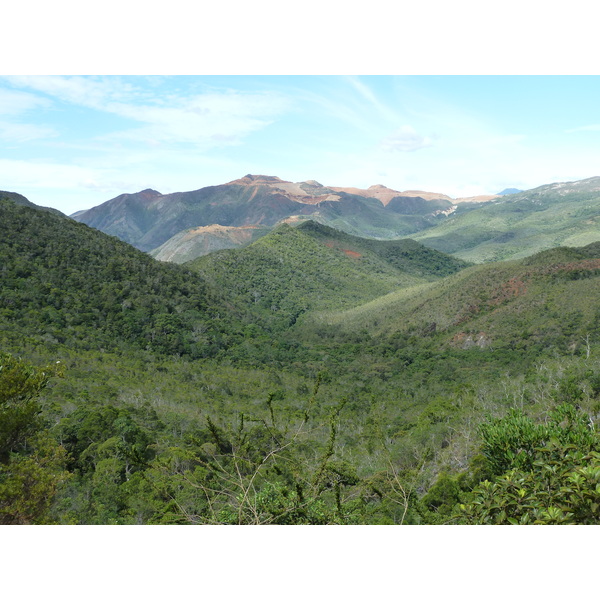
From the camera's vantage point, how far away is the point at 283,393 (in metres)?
39.6

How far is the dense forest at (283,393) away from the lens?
17.4 feet

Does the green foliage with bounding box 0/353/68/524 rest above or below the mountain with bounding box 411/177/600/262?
below

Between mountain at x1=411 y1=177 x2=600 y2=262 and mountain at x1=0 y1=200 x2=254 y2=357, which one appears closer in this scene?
mountain at x1=0 y1=200 x2=254 y2=357

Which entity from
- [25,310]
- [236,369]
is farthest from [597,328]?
[25,310]

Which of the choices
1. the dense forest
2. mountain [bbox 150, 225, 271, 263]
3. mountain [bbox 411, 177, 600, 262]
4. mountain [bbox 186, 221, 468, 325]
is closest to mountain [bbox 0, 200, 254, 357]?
the dense forest

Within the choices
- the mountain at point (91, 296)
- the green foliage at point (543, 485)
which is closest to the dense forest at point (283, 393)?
the green foliage at point (543, 485)

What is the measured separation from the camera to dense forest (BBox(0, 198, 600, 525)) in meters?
5.29

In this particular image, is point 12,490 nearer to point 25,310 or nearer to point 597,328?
point 25,310

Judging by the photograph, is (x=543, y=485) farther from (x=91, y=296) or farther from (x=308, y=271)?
(x=308, y=271)

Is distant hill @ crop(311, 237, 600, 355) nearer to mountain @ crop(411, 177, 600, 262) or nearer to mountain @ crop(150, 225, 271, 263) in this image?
mountain @ crop(411, 177, 600, 262)

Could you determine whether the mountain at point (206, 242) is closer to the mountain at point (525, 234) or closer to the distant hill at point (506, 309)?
the mountain at point (525, 234)

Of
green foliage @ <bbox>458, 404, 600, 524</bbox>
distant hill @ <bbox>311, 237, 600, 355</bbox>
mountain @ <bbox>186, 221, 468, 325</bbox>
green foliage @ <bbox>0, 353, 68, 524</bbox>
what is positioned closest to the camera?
green foliage @ <bbox>458, 404, 600, 524</bbox>

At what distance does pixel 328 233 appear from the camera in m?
117

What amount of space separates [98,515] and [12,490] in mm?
9050
